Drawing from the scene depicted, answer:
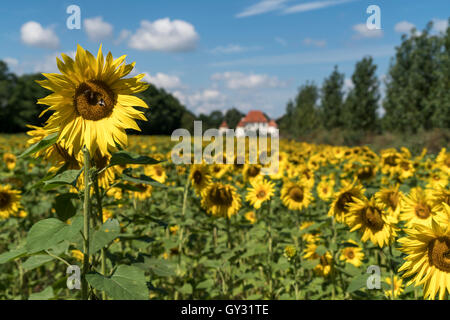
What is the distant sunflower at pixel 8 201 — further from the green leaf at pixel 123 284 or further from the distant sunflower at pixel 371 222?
the distant sunflower at pixel 371 222

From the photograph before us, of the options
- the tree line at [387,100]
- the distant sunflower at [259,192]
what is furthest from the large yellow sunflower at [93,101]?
the tree line at [387,100]

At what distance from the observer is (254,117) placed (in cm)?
8662

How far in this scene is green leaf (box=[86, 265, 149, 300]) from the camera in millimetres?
1507

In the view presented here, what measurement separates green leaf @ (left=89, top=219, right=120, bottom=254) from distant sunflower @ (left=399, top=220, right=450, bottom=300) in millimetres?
1399

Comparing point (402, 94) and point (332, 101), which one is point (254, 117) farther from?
point (402, 94)

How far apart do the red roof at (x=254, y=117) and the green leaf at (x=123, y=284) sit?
84.7 metres

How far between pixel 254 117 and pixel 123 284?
86.1m

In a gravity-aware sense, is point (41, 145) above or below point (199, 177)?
above

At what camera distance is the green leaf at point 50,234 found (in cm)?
156

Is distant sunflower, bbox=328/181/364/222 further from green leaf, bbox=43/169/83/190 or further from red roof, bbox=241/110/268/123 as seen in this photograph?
red roof, bbox=241/110/268/123

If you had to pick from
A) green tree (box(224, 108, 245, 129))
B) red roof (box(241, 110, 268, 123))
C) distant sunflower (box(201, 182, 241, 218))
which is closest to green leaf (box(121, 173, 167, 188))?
distant sunflower (box(201, 182, 241, 218))

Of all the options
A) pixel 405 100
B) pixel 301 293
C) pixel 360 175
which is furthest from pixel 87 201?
pixel 405 100

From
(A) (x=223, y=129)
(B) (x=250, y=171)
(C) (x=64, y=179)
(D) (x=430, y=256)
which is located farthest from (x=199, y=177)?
(A) (x=223, y=129)
